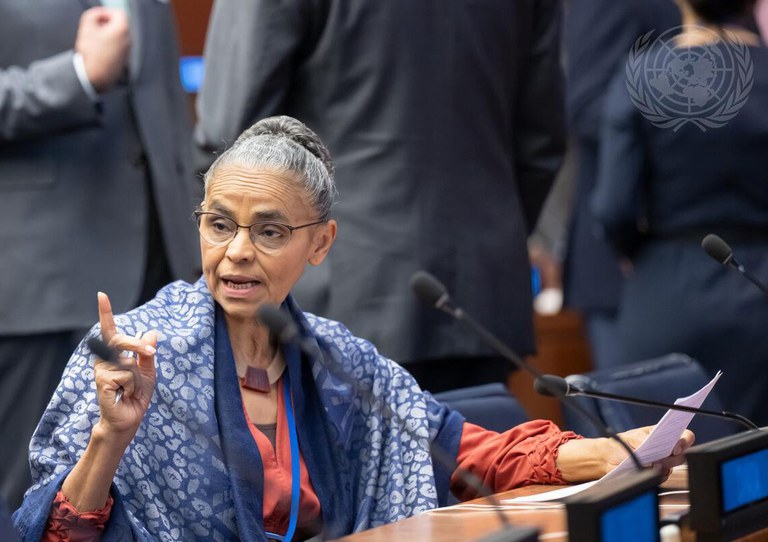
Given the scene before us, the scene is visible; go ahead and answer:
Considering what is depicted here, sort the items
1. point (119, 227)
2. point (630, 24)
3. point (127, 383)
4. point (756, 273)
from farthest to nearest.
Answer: point (630, 24), point (756, 273), point (119, 227), point (127, 383)

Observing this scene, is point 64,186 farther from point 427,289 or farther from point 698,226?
point 698,226

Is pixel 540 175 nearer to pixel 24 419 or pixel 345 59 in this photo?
pixel 345 59

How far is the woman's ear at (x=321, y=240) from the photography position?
2.76 meters

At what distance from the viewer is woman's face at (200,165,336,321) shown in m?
2.57

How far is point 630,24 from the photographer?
4.62 m

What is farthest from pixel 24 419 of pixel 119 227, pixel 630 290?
pixel 630 290

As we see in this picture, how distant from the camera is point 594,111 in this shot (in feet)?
15.9

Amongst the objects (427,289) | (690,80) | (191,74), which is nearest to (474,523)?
(427,289)

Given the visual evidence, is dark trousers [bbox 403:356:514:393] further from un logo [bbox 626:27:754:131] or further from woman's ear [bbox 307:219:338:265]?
un logo [bbox 626:27:754:131]

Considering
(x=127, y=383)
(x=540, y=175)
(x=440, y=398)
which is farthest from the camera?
(x=540, y=175)

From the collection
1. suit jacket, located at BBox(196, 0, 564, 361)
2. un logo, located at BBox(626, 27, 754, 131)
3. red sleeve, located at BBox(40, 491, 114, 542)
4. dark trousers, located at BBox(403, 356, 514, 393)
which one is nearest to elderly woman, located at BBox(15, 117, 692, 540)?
red sleeve, located at BBox(40, 491, 114, 542)

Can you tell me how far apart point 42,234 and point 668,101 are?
1.67 meters

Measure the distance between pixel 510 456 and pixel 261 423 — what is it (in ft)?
1.56

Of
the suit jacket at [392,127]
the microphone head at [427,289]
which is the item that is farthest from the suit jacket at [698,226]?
the microphone head at [427,289]
